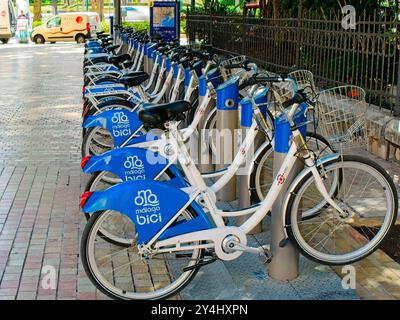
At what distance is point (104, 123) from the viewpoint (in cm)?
556

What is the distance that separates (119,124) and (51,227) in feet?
3.39

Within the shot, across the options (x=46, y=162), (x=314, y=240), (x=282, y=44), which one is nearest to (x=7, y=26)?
(x=282, y=44)

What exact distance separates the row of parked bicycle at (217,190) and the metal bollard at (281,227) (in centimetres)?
2

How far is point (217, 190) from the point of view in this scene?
4.34m

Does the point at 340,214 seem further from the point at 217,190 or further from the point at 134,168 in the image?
the point at 134,168

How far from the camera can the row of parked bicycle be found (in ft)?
12.3

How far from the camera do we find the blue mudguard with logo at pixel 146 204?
143 inches

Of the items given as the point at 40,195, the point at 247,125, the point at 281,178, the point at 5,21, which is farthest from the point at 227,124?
the point at 5,21

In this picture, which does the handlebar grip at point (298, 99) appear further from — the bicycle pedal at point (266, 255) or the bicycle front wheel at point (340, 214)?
the bicycle pedal at point (266, 255)

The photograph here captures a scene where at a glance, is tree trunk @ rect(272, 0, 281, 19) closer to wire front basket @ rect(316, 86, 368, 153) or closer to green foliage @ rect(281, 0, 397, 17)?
green foliage @ rect(281, 0, 397, 17)

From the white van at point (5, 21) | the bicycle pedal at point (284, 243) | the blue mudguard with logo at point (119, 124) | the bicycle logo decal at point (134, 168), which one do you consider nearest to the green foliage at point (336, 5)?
the blue mudguard with logo at point (119, 124)

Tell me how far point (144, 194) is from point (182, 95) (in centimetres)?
389

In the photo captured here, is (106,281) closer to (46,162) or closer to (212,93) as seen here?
(212,93)

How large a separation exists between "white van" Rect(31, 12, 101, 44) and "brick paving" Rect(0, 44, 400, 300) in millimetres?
20398
